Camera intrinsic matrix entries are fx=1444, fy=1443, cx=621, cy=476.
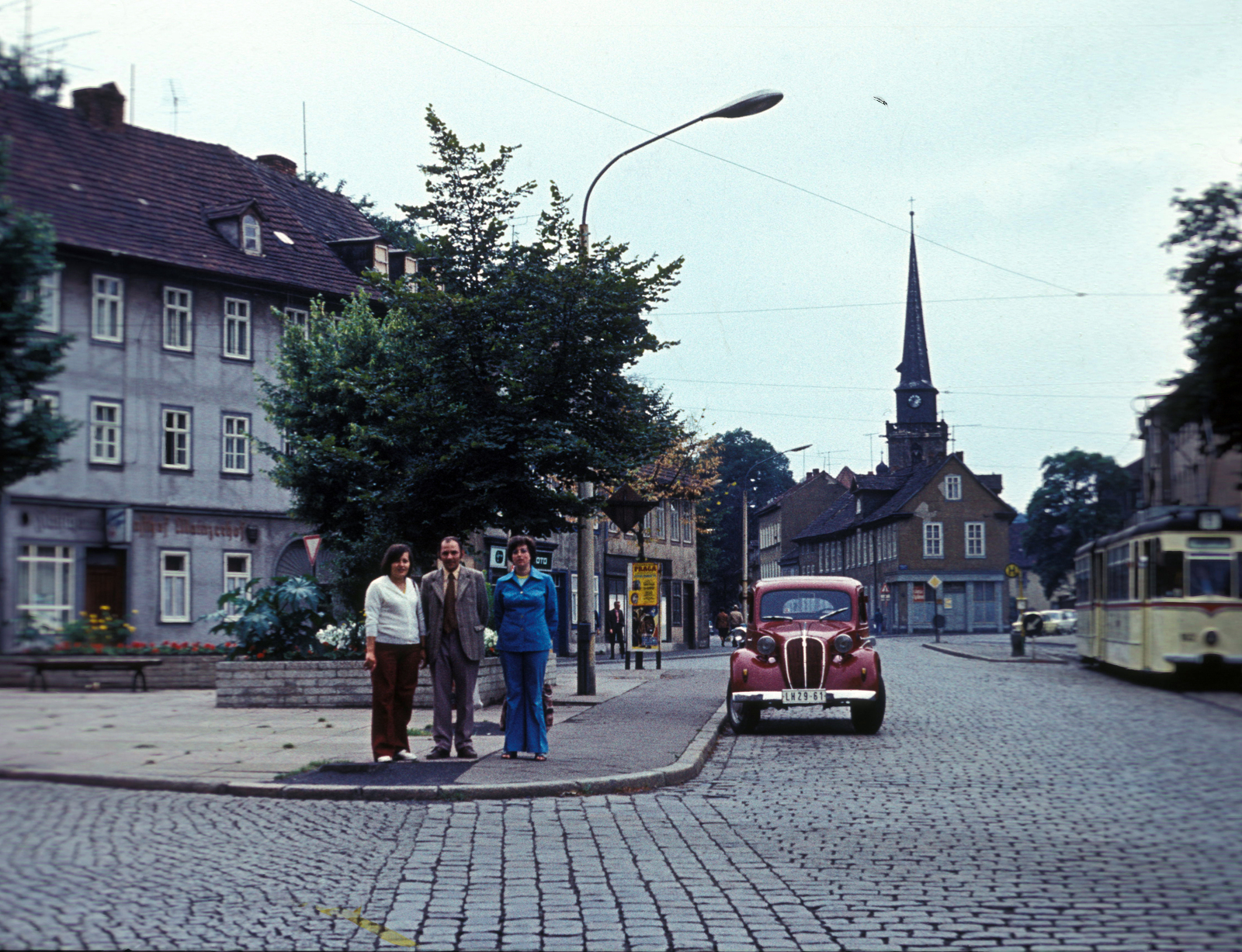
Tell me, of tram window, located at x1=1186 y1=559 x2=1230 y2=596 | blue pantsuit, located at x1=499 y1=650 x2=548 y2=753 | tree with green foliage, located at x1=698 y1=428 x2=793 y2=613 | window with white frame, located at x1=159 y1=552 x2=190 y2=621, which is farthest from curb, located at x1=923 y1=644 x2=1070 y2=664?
tree with green foliage, located at x1=698 y1=428 x2=793 y2=613

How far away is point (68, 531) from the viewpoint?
2021 millimetres

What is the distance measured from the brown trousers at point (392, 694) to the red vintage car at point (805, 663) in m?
5.11

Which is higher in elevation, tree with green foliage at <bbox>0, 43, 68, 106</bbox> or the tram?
tree with green foliage at <bbox>0, 43, 68, 106</bbox>

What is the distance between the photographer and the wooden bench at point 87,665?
207 cm

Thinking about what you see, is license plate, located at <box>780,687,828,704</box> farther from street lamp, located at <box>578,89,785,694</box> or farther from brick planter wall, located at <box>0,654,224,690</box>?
brick planter wall, located at <box>0,654,224,690</box>

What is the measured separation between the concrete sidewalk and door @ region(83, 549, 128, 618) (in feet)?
0.49

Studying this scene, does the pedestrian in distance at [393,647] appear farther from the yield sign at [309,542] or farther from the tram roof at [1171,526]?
the tram roof at [1171,526]

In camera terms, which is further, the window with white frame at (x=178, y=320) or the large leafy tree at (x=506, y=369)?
the large leafy tree at (x=506, y=369)

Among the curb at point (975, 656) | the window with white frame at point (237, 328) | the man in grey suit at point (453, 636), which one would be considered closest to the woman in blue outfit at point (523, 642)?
the man in grey suit at point (453, 636)

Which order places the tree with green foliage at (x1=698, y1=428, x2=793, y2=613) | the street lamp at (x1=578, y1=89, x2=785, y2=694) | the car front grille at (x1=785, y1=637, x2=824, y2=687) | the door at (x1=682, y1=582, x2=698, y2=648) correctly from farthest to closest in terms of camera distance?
the tree with green foliage at (x1=698, y1=428, x2=793, y2=613) → the door at (x1=682, y1=582, x2=698, y2=648) → the street lamp at (x1=578, y1=89, x2=785, y2=694) → the car front grille at (x1=785, y1=637, x2=824, y2=687)

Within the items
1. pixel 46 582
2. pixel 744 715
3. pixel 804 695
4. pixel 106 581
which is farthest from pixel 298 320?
pixel 744 715

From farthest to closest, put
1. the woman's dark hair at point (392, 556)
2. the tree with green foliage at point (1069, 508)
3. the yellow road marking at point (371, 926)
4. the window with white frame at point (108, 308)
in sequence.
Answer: the woman's dark hair at point (392, 556), the yellow road marking at point (371, 926), the tree with green foliage at point (1069, 508), the window with white frame at point (108, 308)

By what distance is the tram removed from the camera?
2836 millimetres

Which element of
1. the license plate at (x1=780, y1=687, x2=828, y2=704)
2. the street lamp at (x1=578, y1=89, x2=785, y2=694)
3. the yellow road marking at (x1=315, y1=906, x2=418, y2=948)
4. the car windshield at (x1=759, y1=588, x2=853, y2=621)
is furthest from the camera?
the street lamp at (x1=578, y1=89, x2=785, y2=694)
